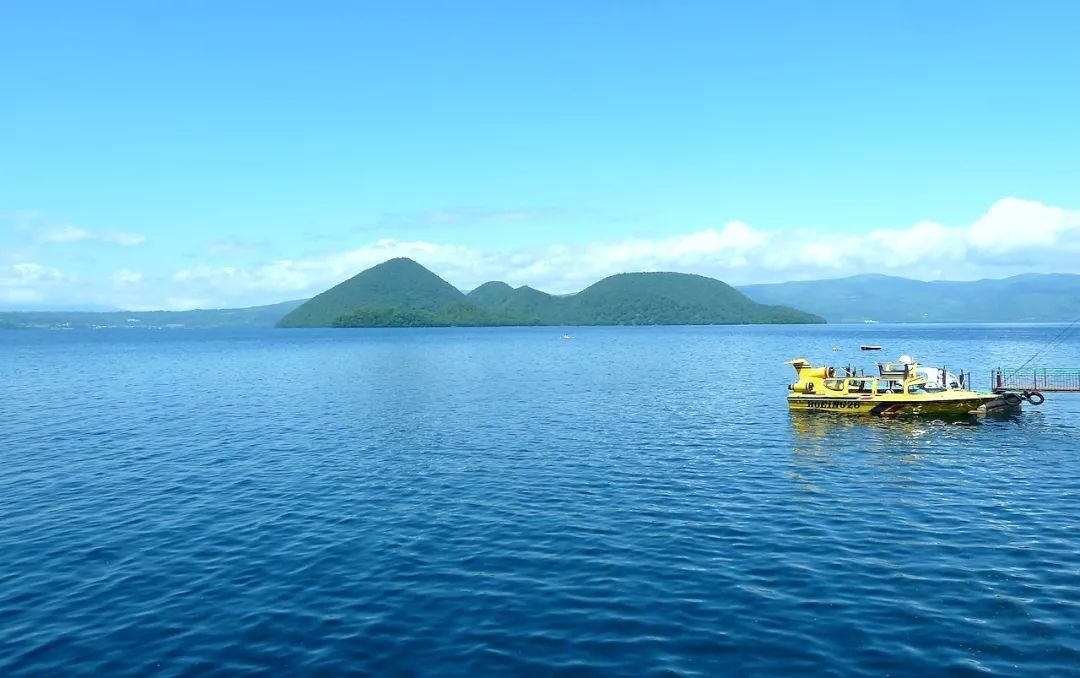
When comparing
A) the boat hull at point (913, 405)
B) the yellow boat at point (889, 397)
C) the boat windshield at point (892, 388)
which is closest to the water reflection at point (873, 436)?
the boat hull at point (913, 405)

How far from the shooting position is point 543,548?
28734 mm

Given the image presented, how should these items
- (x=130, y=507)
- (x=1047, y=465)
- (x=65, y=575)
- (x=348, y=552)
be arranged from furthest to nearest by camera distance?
1. (x=1047, y=465)
2. (x=130, y=507)
3. (x=348, y=552)
4. (x=65, y=575)

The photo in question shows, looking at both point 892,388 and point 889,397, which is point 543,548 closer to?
point 889,397

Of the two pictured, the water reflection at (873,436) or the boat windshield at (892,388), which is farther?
the boat windshield at (892,388)

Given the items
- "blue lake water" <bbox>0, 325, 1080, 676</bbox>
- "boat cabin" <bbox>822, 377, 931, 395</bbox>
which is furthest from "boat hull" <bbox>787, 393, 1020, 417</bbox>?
"blue lake water" <bbox>0, 325, 1080, 676</bbox>

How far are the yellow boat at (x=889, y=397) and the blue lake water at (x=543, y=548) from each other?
560 cm

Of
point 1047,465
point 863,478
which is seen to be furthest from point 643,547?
point 1047,465

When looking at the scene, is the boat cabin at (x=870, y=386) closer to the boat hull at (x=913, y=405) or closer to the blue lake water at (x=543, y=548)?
the boat hull at (x=913, y=405)

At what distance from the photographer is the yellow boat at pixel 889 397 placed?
66000 millimetres

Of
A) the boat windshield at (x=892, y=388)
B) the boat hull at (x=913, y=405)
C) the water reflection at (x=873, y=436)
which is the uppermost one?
the boat windshield at (x=892, y=388)

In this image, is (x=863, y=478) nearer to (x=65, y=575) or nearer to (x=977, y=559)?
(x=977, y=559)

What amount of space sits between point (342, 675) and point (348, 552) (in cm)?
1046

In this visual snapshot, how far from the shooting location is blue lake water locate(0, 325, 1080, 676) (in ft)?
65.5

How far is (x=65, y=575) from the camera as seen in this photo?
26250mm
